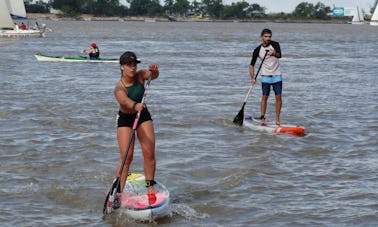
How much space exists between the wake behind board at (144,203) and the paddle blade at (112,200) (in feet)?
0.25

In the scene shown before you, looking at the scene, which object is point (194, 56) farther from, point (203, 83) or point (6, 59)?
point (203, 83)

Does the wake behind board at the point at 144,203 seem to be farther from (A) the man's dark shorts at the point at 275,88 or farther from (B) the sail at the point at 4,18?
(B) the sail at the point at 4,18

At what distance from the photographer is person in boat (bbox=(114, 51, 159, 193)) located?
8.76 meters

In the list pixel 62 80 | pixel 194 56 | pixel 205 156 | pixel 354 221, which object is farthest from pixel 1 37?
pixel 354 221

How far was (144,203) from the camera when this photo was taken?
9000 mm

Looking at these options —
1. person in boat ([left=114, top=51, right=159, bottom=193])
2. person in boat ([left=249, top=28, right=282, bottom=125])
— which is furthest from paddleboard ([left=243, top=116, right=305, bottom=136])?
person in boat ([left=114, top=51, right=159, bottom=193])

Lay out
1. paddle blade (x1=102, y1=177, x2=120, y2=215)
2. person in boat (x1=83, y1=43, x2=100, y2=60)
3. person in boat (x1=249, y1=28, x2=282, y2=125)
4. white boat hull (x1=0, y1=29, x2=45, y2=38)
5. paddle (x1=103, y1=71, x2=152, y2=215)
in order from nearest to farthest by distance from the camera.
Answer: paddle (x1=103, y1=71, x2=152, y2=215), paddle blade (x1=102, y1=177, x2=120, y2=215), person in boat (x1=249, y1=28, x2=282, y2=125), person in boat (x1=83, y1=43, x2=100, y2=60), white boat hull (x1=0, y1=29, x2=45, y2=38)

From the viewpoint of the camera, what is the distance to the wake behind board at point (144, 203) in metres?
8.96

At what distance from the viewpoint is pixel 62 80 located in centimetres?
2556

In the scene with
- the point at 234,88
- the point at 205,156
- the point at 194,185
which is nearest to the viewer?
the point at 194,185

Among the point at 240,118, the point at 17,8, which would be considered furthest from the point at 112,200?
the point at 17,8

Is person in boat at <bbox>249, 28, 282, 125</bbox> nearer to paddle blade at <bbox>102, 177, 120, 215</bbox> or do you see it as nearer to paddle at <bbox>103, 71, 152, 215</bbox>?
paddle at <bbox>103, 71, 152, 215</bbox>

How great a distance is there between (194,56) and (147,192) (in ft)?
104

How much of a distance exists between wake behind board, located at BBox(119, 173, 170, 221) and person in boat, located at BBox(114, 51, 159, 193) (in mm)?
114
